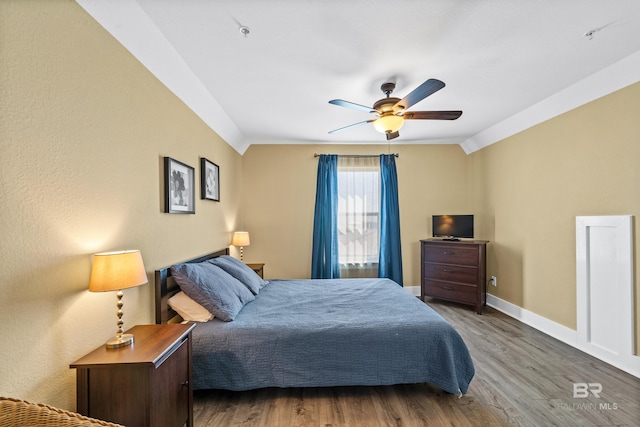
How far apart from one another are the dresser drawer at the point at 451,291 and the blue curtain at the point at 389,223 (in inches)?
18.9

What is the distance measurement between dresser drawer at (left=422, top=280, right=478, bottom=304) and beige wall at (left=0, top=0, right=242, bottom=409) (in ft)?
12.3

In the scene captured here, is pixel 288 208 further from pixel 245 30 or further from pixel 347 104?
pixel 245 30

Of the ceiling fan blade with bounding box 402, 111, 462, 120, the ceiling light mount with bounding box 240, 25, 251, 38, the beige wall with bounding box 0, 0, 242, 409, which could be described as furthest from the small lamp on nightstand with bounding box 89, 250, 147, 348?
the ceiling fan blade with bounding box 402, 111, 462, 120

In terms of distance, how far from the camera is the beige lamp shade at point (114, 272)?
1298 millimetres

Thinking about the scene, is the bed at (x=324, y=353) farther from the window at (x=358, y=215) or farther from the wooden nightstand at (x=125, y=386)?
the window at (x=358, y=215)

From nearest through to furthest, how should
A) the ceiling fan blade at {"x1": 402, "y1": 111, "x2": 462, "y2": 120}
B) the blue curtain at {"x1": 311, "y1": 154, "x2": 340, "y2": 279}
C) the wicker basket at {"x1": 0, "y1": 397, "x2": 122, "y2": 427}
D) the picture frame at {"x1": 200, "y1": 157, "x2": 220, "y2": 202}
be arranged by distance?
the wicker basket at {"x1": 0, "y1": 397, "x2": 122, "y2": 427}
the ceiling fan blade at {"x1": 402, "y1": 111, "x2": 462, "y2": 120}
the picture frame at {"x1": 200, "y1": 157, "x2": 220, "y2": 202}
the blue curtain at {"x1": 311, "y1": 154, "x2": 340, "y2": 279}

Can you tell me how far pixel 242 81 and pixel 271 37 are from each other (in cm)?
74

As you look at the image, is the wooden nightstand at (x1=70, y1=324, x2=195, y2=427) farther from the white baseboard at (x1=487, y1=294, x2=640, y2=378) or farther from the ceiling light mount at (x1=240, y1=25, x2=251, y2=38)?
the white baseboard at (x1=487, y1=294, x2=640, y2=378)

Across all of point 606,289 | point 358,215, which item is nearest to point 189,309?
point 358,215

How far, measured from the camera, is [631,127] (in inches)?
93.0

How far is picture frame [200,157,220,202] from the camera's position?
9.65 feet

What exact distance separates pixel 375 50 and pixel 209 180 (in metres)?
2.14

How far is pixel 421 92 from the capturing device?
2127mm

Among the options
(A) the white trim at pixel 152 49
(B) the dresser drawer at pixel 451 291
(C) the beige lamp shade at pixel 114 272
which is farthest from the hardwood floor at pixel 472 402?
(A) the white trim at pixel 152 49
